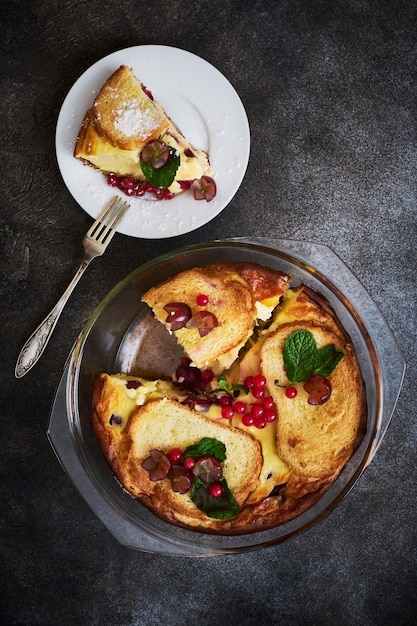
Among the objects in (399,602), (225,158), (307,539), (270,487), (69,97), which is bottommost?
(399,602)

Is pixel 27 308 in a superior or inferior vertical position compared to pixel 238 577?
superior

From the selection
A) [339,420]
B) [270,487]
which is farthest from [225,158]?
[270,487]

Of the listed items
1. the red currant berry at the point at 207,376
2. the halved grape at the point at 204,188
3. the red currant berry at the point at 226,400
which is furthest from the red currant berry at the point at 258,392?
the halved grape at the point at 204,188

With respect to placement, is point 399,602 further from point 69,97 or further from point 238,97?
point 69,97

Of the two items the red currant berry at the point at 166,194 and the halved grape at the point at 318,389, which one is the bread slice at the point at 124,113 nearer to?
the red currant berry at the point at 166,194

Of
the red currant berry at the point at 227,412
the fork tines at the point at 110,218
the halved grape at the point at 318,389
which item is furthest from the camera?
the fork tines at the point at 110,218

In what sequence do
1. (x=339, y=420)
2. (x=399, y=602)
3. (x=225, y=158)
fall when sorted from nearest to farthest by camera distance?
(x=339, y=420), (x=225, y=158), (x=399, y=602)

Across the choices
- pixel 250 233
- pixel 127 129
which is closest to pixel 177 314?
pixel 250 233
